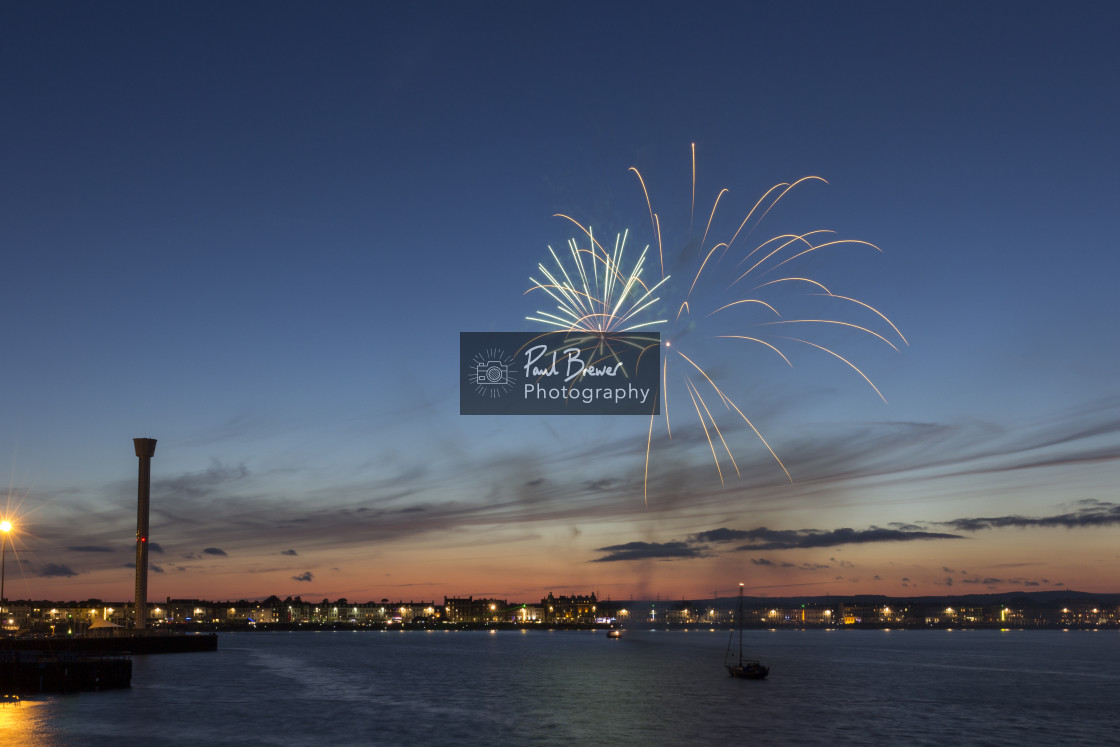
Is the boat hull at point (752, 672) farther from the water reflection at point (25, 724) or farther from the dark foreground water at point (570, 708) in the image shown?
the water reflection at point (25, 724)

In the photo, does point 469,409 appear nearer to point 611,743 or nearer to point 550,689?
point 611,743

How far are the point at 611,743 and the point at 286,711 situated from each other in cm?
2969

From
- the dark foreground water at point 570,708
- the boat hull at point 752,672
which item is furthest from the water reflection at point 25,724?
the boat hull at point 752,672

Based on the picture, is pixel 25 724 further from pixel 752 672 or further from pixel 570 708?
pixel 752 672

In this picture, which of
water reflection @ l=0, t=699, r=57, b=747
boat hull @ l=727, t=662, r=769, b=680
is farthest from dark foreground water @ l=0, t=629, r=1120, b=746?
boat hull @ l=727, t=662, r=769, b=680

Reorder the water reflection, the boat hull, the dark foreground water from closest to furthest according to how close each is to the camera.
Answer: the water reflection
the dark foreground water
the boat hull

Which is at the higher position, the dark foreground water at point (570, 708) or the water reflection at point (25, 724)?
the water reflection at point (25, 724)

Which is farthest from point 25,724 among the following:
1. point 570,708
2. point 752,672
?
point 752,672

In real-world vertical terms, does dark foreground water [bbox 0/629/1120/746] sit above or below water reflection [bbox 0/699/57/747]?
below

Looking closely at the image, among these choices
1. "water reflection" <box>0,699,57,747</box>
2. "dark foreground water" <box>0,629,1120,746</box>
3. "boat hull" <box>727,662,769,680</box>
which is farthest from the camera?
"boat hull" <box>727,662,769,680</box>

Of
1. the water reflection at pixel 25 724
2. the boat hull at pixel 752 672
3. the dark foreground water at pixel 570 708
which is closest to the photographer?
the water reflection at pixel 25 724

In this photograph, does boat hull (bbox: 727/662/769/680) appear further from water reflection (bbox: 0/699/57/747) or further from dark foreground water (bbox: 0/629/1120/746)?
water reflection (bbox: 0/699/57/747)

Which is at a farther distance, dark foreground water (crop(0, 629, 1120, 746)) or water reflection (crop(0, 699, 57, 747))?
dark foreground water (crop(0, 629, 1120, 746))

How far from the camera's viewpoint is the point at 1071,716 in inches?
3130
